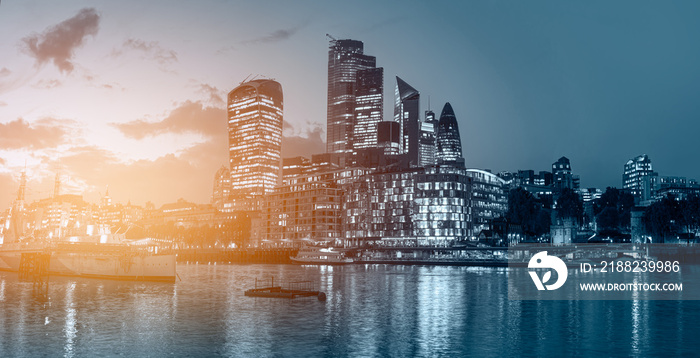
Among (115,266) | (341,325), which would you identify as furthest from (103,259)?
(341,325)

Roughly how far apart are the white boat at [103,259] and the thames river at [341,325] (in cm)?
2357

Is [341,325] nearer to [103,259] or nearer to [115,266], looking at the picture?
[115,266]

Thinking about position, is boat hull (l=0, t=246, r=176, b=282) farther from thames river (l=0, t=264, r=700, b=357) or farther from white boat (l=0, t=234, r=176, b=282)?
Answer: thames river (l=0, t=264, r=700, b=357)

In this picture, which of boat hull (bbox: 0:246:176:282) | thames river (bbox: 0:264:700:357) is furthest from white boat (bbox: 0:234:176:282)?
thames river (bbox: 0:264:700:357)

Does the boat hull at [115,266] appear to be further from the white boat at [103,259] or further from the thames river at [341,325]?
the thames river at [341,325]

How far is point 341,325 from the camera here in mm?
57875

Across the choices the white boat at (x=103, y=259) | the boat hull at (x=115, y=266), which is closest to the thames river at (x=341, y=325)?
the boat hull at (x=115, y=266)

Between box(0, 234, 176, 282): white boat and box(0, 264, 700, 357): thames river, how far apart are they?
2357 centimetres

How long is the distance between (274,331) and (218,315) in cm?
1346

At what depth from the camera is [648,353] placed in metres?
45.5

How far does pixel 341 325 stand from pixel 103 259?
260 ft

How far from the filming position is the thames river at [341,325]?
46.1 metres

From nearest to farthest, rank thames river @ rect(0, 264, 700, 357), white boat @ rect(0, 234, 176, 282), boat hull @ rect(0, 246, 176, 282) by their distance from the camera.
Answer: thames river @ rect(0, 264, 700, 357)
boat hull @ rect(0, 246, 176, 282)
white boat @ rect(0, 234, 176, 282)

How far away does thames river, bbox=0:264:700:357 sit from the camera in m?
46.1
